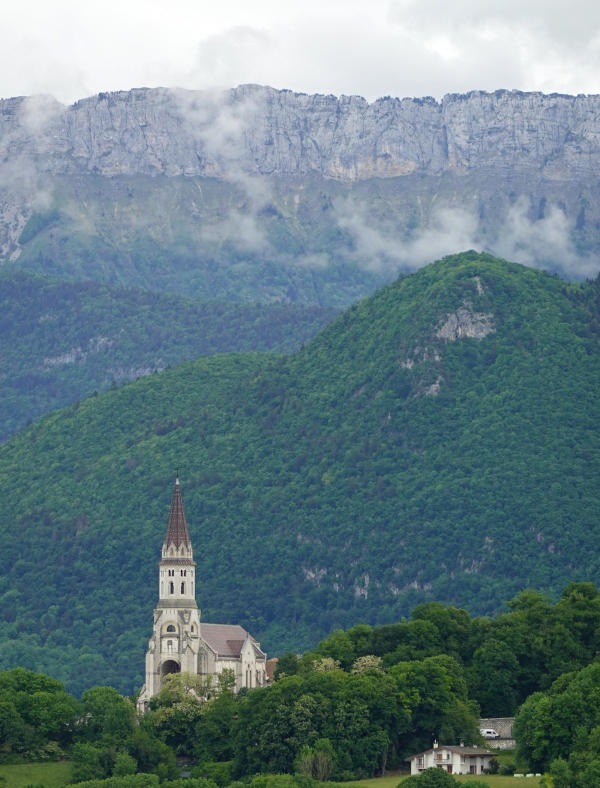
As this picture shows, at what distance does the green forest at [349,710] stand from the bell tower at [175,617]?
4805mm

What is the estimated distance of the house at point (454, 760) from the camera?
14525 centimetres

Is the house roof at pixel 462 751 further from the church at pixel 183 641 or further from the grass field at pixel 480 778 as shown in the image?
the church at pixel 183 641

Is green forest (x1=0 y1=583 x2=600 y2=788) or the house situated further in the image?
the house

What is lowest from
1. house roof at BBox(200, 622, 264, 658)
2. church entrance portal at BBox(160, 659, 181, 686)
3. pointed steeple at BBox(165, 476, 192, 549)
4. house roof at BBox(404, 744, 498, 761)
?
house roof at BBox(404, 744, 498, 761)

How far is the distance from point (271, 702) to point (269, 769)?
5450mm

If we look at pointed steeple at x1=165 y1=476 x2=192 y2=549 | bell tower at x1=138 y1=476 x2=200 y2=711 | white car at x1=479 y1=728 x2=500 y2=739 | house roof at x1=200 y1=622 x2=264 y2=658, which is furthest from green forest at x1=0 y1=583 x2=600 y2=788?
pointed steeple at x1=165 y1=476 x2=192 y2=549

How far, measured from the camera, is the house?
477ft

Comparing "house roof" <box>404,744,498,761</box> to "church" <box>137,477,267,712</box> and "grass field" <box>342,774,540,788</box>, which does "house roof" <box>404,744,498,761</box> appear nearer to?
"grass field" <box>342,774,540,788</box>

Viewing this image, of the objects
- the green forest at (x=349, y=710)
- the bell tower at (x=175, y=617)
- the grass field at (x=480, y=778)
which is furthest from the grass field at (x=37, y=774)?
the bell tower at (x=175, y=617)

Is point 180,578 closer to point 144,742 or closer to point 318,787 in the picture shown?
point 144,742

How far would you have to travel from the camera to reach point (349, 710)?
489 ft

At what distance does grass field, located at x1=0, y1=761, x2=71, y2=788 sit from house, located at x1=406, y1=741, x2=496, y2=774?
19889 millimetres

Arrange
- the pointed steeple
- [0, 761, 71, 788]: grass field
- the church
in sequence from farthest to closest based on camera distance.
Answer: the pointed steeple, the church, [0, 761, 71, 788]: grass field

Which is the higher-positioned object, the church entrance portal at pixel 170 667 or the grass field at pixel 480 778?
the church entrance portal at pixel 170 667
